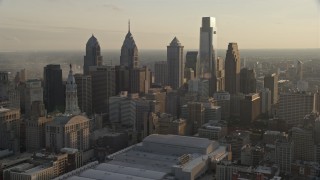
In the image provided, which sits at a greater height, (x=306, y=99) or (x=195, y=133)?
(x=306, y=99)

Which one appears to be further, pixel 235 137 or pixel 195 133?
pixel 195 133

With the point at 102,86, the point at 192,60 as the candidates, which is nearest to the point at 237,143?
the point at 102,86

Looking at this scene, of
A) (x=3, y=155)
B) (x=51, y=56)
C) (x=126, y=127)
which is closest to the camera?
(x=3, y=155)

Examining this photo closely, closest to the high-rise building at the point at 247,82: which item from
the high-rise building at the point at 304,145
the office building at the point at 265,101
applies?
the office building at the point at 265,101

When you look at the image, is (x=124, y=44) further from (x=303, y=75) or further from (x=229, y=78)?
(x=303, y=75)

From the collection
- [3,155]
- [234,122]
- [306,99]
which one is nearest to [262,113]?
[234,122]

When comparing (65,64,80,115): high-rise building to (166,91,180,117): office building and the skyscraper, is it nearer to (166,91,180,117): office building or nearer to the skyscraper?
(166,91,180,117): office building

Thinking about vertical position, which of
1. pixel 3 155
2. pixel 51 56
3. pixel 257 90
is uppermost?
pixel 51 56
